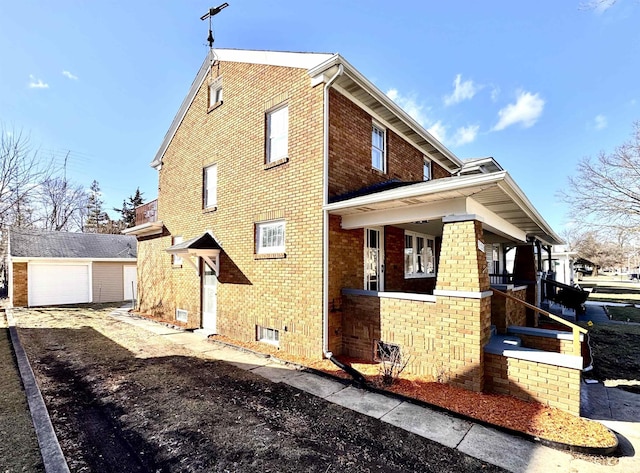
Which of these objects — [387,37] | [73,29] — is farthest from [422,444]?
[73,29]

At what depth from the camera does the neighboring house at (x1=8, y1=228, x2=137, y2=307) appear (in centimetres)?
1731

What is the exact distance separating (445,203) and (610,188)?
999 inches

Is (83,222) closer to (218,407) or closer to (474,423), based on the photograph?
(218,407)

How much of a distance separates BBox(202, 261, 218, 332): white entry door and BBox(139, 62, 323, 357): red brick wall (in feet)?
1.03

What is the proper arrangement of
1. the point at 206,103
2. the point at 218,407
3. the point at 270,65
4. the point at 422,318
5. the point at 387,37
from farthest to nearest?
the point at 206,103 → the point at 387,37 → the point at 270,65 → the point at 422,318 → the point at 218,407

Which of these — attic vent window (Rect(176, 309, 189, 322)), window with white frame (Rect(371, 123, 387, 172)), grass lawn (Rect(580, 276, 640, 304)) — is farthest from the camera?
grass lawn (Rect(580, 276, 640, 304))

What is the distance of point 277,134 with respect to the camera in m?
8.19

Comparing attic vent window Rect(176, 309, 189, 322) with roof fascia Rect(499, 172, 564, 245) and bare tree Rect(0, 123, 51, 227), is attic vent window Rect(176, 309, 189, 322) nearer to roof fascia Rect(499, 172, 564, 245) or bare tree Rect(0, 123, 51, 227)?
bare tree Rect(0, 123, 51, 227)

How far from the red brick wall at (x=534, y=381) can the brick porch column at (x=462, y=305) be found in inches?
9.2

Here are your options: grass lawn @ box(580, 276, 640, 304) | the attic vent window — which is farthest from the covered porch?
grass lawn @ box(580, 276, 640, 304)

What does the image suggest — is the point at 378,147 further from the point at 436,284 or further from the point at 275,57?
the point at 436,284

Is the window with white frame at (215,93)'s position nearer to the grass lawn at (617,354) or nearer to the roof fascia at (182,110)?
the roof fascia at (182,110)

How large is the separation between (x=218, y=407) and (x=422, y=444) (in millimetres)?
3005

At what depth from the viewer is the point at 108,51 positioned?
36.2ft
